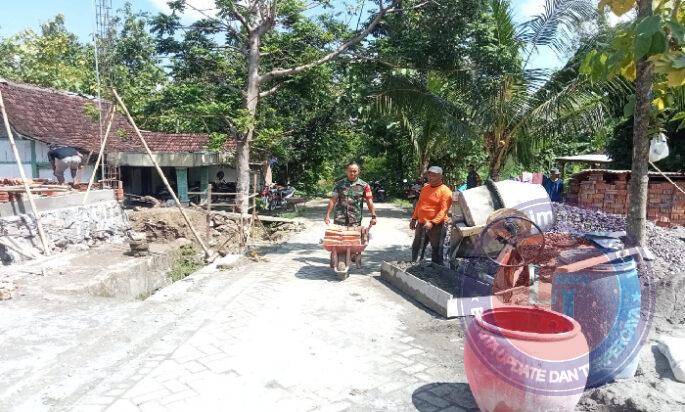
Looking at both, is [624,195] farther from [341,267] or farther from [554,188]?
[341,267]

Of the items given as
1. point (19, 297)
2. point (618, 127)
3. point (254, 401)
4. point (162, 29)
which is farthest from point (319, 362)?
point (162, 29)

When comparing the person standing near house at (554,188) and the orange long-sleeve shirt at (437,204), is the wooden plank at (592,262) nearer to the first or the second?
the orange long-sleeve shirt at (437,204)

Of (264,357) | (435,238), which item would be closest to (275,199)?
(435,238)

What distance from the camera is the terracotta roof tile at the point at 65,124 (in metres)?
14.5

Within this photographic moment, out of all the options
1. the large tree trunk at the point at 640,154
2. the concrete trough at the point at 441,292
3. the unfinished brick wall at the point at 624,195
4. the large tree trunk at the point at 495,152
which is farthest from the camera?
the unfinished brick wall at the point at 624,195

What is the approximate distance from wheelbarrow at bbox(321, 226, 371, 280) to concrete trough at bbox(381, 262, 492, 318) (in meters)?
0.65

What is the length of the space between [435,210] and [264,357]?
3.67 metres

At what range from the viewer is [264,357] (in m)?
4.54

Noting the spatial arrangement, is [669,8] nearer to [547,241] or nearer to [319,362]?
[547,241]

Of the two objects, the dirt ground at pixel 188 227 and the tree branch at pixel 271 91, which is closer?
the dirt ground at pixel 188 227

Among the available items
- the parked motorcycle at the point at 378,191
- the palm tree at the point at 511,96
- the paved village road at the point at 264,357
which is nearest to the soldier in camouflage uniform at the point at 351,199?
the paved village road at the point at 264,357

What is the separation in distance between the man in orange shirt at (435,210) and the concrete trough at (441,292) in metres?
0.72

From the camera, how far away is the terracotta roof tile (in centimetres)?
1451

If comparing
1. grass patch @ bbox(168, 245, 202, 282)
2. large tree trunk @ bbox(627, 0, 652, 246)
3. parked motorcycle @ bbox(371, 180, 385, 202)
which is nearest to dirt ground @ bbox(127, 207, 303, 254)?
grass patch @ bbox(168, 245, 202, 282)
